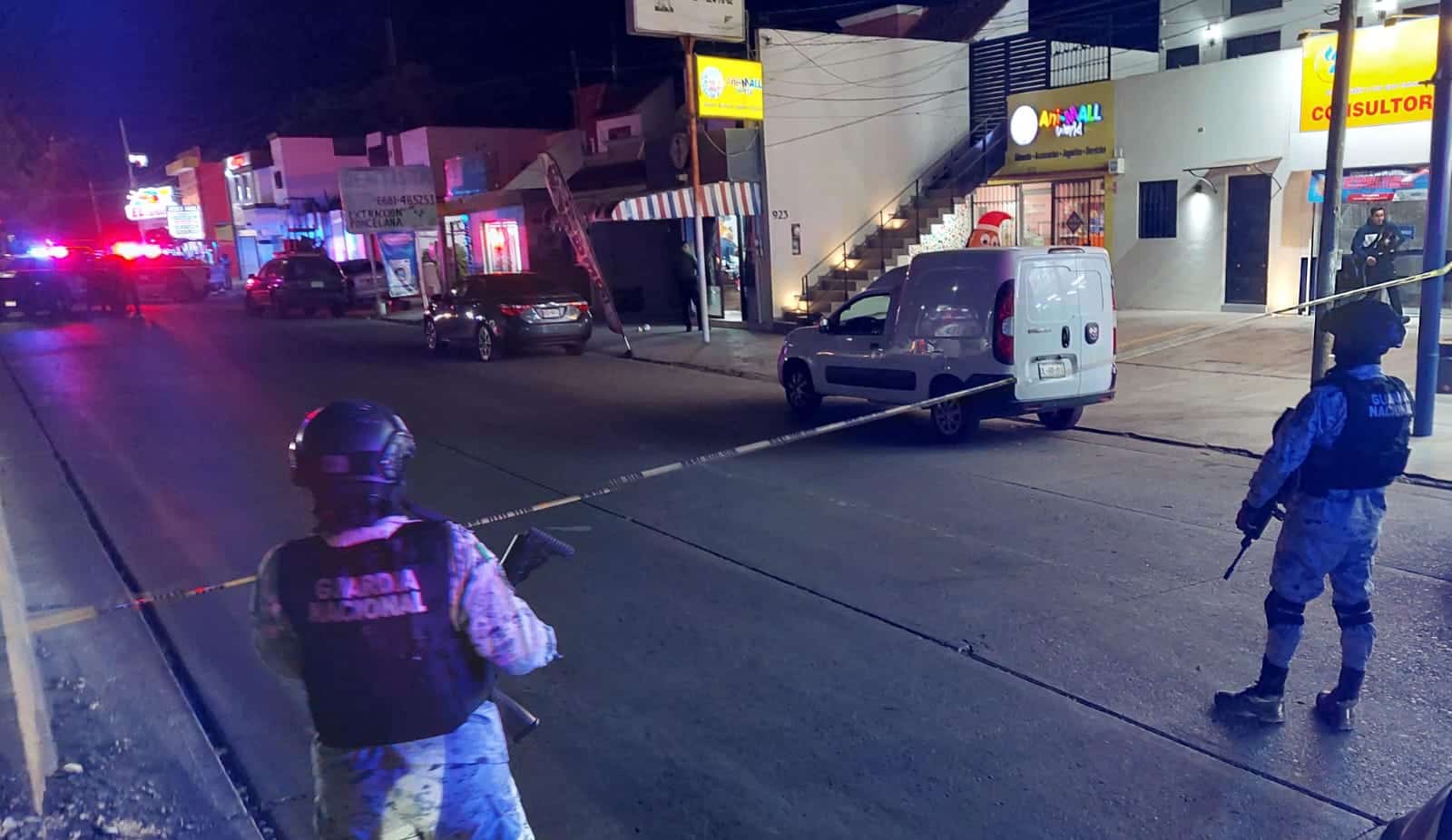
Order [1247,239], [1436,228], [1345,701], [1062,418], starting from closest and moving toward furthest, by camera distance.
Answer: [1345,701] → [1436,228] → [1062,418] → [1247,239]

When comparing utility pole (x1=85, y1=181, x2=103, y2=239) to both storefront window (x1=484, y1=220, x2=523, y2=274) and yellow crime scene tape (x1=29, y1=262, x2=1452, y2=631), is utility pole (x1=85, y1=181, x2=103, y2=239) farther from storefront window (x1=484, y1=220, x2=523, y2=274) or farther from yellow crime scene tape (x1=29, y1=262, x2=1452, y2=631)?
yellow crime scene tape (x1=29, y1=262, x2=1452, y2=631)

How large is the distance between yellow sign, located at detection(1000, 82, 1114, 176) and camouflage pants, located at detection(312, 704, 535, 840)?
2128 cm

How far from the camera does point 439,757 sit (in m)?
2.47

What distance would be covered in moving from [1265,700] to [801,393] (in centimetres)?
823

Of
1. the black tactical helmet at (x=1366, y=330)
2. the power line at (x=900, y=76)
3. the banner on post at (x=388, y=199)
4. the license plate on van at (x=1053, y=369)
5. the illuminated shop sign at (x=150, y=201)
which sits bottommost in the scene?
the license plate on van at (x=1053, y=369)

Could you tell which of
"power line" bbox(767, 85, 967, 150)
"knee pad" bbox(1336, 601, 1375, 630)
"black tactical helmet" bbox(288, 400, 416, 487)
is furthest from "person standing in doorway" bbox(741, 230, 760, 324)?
"black tactical helmet" bbox(288, 400, 416, 487)

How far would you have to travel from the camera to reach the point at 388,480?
2.46m

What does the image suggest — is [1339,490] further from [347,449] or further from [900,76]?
[900,76]

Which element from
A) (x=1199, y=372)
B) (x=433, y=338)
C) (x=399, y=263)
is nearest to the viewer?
(x=1199, y=372)

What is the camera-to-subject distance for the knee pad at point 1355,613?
4469mm

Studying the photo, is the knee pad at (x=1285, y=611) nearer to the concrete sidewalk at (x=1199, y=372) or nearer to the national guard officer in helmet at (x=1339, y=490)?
the national guard officer in helmet at (x=1339, y=490)

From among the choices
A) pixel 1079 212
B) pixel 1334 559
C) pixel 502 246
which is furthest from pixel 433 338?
pixel 1334 559

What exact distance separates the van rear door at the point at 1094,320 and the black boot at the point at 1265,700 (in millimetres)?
6327

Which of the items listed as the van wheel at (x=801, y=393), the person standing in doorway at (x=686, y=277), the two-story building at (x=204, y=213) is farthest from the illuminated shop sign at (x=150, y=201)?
the van wheel at (x=801, y=393)
